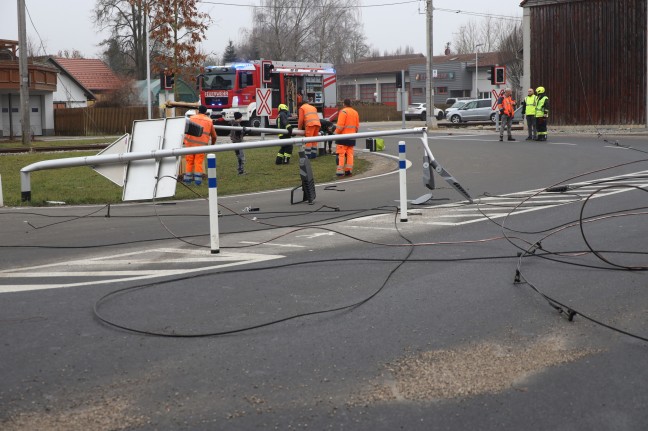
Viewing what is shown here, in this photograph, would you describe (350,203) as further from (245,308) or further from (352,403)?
(352,403)

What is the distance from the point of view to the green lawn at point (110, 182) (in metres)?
15.8

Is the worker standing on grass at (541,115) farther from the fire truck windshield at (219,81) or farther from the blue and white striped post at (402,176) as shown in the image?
the blue and white striped post at (402,176)

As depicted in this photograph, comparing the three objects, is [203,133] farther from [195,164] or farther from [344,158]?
[344,158]

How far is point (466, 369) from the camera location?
5.16 metres

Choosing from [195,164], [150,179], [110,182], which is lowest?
[110,182]

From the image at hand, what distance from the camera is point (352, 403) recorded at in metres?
4.62

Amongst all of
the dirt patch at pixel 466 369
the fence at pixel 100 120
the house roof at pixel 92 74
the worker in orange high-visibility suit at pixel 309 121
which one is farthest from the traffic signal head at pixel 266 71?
the house roof at pixel 92 74

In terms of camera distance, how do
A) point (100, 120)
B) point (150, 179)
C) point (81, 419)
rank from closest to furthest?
point (81, 419), point (150, 179), point (100, 120)

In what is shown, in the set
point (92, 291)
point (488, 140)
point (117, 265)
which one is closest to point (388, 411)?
point (92, 291)

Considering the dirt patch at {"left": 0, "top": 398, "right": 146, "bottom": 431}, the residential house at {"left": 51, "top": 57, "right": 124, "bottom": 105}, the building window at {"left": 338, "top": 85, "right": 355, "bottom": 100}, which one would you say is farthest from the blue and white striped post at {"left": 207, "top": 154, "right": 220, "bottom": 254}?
the building window at {"left": 338, "top": 85, "right": 355, "bottom": 100}

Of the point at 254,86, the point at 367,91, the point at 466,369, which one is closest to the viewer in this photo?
the point at 466,369

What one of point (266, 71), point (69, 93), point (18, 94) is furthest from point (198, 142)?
point (69, 93)

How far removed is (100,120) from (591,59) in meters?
28.7

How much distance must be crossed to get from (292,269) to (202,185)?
953 centimetres
